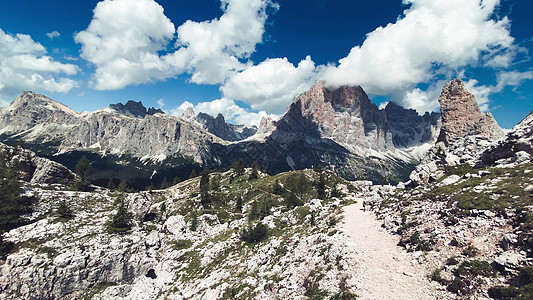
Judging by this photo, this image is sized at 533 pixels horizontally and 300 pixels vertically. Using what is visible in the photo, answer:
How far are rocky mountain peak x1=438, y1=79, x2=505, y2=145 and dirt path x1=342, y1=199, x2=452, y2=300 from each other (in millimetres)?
164877

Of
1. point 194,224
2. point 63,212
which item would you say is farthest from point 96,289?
point 194,224

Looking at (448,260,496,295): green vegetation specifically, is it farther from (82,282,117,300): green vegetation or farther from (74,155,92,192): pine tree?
(74,155,92,192): pine tree

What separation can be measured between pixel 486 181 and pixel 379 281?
21.0 meters

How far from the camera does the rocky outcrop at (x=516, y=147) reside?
3446 centimetres

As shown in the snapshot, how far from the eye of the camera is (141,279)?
4791 centimetres

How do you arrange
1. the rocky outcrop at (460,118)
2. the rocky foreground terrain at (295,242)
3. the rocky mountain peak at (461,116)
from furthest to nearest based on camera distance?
the rocky mountain peak at (461,116) → the rocky outcrop at (460,118) → the rocky foreground terrain at (295,242)

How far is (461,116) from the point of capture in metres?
162

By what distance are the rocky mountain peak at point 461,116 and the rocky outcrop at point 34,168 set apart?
21189 centimetres

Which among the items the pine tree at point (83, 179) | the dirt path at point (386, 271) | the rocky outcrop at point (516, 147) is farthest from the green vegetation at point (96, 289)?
the rocky outcrop at point (516, 147)

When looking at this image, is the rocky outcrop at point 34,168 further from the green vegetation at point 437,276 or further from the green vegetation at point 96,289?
the green vegetation at point 437,276

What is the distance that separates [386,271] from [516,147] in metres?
36.1

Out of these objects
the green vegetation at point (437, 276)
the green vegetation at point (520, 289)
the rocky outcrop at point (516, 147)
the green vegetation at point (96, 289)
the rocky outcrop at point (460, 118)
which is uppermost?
the rocky outcrop at point (460, 118)

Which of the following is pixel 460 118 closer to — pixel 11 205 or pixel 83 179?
pixel 83 179

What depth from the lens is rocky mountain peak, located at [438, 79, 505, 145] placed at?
154475 mm
